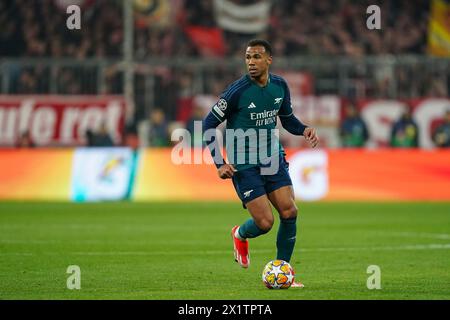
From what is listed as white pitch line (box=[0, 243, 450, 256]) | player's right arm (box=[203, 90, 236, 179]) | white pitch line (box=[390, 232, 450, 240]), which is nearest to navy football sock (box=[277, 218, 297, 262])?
player's right arm (box=[203, 90, 236, 179])

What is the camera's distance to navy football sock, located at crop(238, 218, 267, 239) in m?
11.4

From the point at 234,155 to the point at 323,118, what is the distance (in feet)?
56.5

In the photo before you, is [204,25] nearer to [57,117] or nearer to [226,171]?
[57,117]

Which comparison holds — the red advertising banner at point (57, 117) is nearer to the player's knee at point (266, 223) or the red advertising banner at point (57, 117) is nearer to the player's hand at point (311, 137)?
the player's hand at point (311, 137)

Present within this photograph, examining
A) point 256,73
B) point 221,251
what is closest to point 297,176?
point 221,251

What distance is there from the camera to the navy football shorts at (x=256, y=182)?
36.4ft

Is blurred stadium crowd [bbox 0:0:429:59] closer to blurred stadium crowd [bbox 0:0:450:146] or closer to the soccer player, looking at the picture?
blurred stadium crowd [bbox 0:0:450:146]

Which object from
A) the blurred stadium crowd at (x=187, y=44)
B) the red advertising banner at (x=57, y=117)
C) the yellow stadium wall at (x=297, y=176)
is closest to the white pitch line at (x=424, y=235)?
the yellow stadium wall at (x=297, y=176)

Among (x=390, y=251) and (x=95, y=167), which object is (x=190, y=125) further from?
(x=390, y=251)

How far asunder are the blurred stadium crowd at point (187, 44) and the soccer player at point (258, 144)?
53.8ft

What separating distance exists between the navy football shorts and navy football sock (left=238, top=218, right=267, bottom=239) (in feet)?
1.11

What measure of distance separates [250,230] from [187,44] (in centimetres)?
2016

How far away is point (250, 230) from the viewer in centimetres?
1145

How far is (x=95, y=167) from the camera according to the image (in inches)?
974
